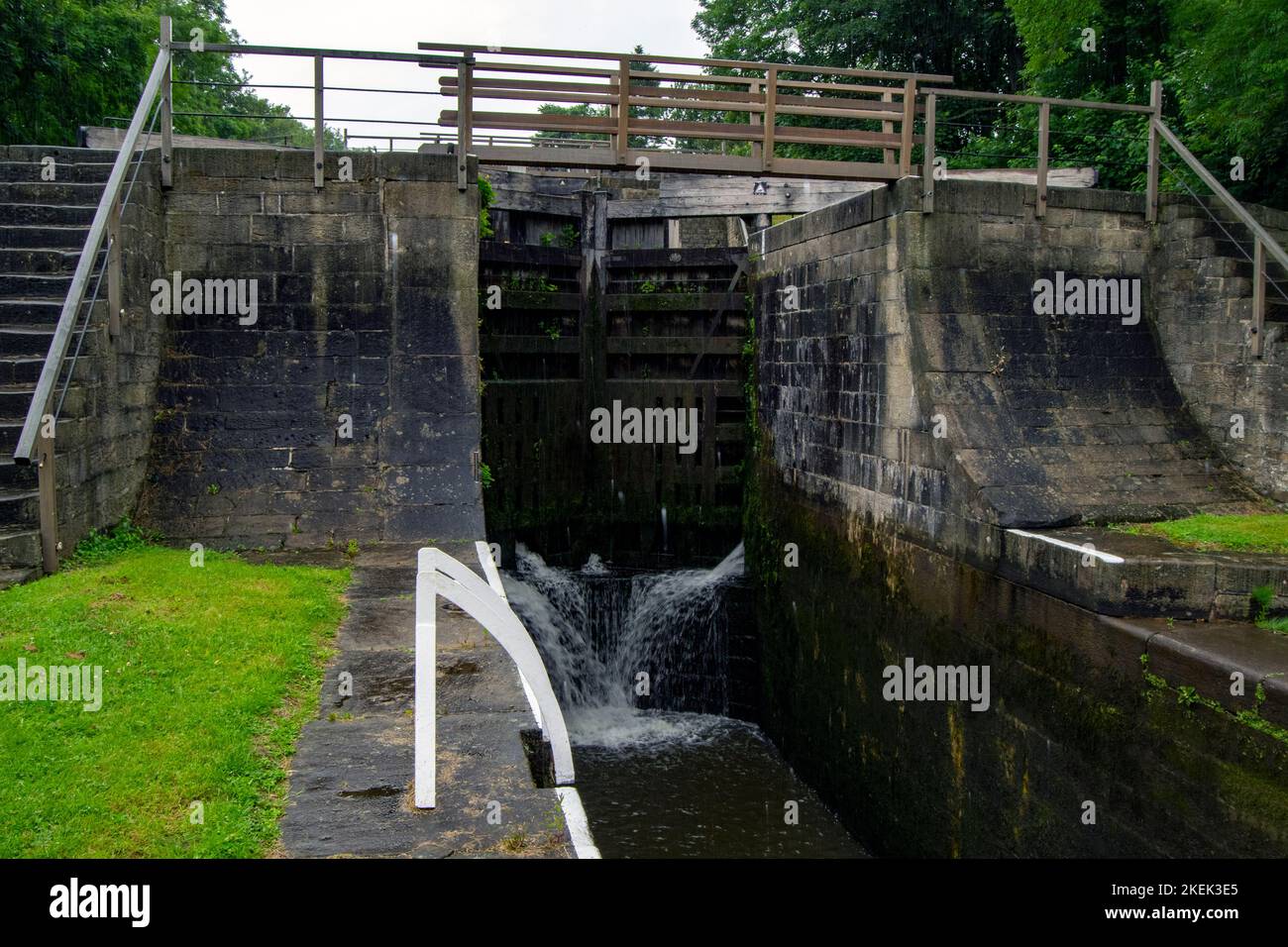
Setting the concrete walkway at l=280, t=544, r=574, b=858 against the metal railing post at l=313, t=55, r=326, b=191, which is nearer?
the concrete walkway at l=280, t=544, r=574, b=858

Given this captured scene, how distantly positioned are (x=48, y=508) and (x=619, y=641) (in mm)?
6331

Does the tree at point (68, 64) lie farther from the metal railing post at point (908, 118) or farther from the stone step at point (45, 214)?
the metal railing post at point (908, 118)

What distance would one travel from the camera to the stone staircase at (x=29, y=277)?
665 centimetres

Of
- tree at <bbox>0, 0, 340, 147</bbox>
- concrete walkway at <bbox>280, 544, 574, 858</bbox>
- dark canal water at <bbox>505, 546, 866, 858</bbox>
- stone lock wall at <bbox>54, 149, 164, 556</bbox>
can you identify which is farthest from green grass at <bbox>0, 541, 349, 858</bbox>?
tree at <bbox>0, 0, 340, 147</bbox>

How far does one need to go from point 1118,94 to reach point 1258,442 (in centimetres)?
856

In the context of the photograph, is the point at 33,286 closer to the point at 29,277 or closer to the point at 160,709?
the point at 29,277

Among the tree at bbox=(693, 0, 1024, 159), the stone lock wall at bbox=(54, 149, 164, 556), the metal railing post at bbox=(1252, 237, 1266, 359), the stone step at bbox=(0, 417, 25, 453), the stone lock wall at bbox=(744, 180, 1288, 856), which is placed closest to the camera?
the stone lock wall at bbox=(744, 180, 1288, 856)

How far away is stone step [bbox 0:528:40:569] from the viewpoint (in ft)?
21.3

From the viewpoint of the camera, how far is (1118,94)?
1512 cm

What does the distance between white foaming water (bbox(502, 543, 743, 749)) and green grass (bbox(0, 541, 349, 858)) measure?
14.5 ft

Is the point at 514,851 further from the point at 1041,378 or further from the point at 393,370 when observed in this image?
the point at 1041,378

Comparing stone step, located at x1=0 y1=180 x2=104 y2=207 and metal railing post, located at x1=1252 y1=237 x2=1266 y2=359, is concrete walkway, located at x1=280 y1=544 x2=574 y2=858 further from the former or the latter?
metal railing post, located at x1=1252 y1=237 x2=1266 y2=359

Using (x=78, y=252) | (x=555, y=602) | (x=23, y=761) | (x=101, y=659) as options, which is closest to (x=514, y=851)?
(x=23, y=761)

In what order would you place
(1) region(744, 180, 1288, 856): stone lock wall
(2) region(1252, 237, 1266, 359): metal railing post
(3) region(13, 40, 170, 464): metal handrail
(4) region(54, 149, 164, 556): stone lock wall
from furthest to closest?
(2) region(1252, 237, 1266, 359): metal railing post, (4) region(54, 149, 164, 556): stone lock wall, (3) region(13, 40, 170, 464): metal handrail, (1) region(744, 180, 1288, 856): stone lock wall
